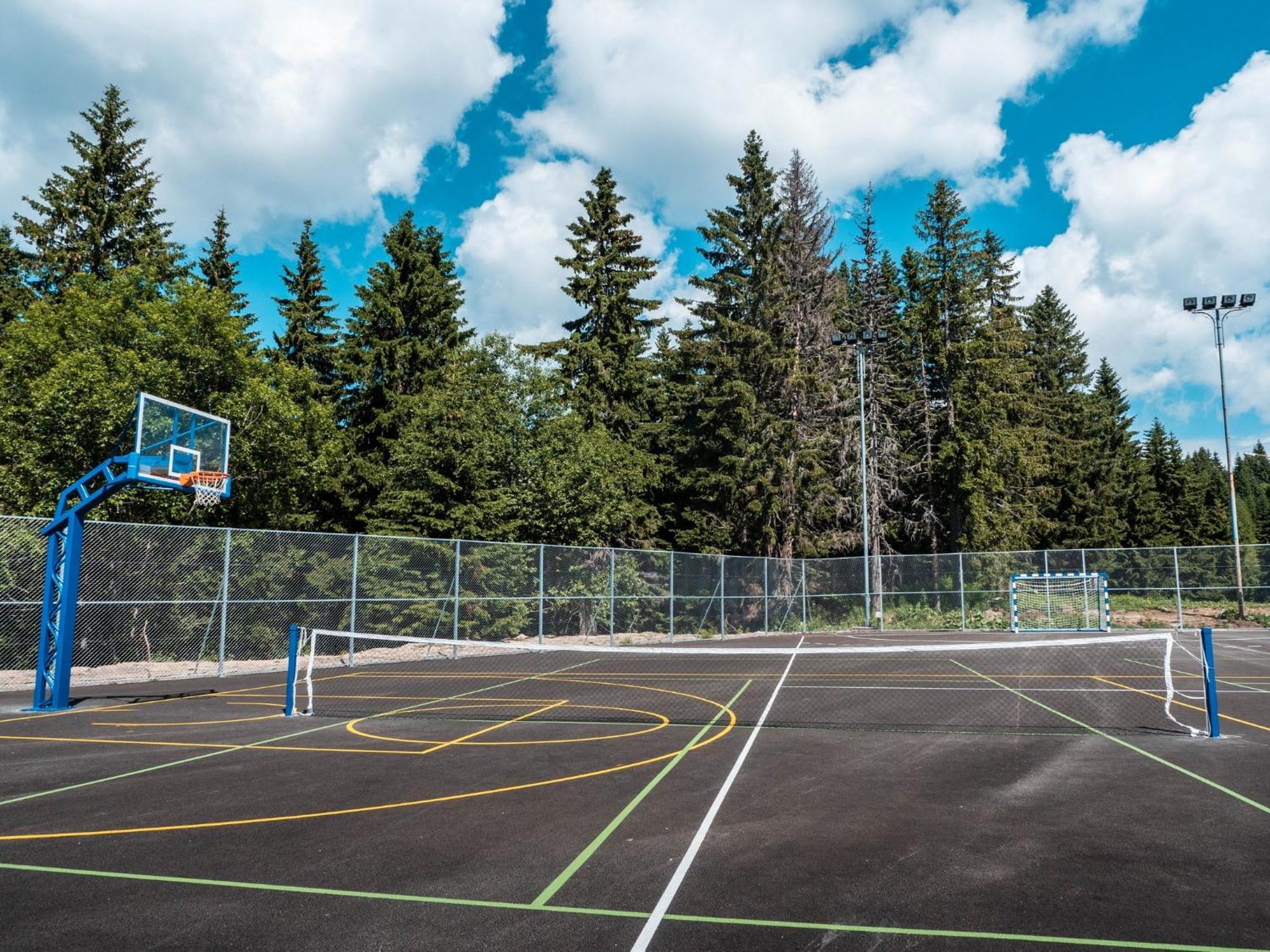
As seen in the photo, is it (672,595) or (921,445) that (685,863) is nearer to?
(672,595)

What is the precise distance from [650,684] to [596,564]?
35.8 ft

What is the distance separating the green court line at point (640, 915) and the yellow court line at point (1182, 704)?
7.55m

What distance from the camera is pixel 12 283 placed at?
112 ft

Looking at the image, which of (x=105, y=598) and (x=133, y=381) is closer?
(x=105, y=598)

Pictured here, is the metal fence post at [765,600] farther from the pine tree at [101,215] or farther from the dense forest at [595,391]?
the pine tree at [101,215]

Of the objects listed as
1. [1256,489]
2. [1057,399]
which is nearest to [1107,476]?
[1057,399]

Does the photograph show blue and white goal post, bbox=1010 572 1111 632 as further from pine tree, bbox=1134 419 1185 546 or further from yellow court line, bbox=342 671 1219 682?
pine tree, bbox=1134 419 1185 546

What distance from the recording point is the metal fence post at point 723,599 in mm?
30281

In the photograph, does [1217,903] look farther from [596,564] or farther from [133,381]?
[133,381]

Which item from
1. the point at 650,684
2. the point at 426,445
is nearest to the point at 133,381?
the point at 426,445

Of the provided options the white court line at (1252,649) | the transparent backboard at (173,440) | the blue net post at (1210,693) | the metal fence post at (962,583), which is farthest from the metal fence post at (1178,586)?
the transparent backboard at (173,440)

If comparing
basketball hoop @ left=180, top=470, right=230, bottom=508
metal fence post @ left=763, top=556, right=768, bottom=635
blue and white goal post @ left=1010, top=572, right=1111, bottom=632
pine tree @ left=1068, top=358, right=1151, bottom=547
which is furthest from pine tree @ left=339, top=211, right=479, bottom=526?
pine tree @ left=1068, top=358, right=1151, bottom=547

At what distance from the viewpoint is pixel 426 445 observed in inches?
1131

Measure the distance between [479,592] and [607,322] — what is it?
22923 millimetres
